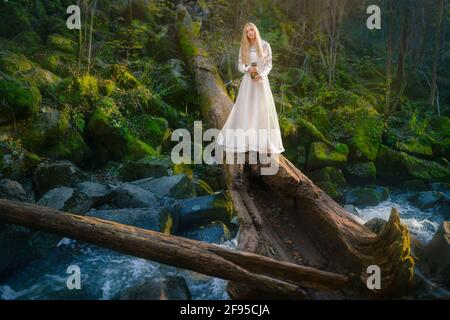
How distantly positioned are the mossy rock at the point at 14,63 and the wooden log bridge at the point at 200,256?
542 cm

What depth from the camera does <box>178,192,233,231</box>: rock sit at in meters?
7.47

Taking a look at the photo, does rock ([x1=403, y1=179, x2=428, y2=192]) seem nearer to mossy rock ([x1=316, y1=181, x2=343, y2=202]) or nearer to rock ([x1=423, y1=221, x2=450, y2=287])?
mossy rock ([x1=316, y1=181, x2=343, y2=202])

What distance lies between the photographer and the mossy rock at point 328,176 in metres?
10.3

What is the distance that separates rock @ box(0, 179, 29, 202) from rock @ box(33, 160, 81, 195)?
2.81ft

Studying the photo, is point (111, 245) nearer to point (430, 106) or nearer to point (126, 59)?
point (126, 59)

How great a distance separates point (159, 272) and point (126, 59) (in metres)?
8.40

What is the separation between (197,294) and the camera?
18.3 ft

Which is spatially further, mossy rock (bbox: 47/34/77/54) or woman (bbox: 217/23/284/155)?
mossy rock (bbox: 47/34/77/54)

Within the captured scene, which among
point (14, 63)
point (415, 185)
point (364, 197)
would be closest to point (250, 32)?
point (364, 197)

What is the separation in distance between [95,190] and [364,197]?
631 cm

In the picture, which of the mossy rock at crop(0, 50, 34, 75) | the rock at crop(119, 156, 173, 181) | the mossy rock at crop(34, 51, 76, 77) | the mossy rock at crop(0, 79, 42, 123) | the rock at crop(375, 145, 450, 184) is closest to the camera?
the mossy rock at crop(0, 79, 42, 123)

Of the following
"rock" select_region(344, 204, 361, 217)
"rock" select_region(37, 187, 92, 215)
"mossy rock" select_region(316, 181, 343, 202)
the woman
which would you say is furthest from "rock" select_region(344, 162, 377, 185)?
"rock" select_region(37, 187, 92, 215)

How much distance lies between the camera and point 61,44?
11430 millimetres

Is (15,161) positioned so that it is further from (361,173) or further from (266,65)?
(361,173)
